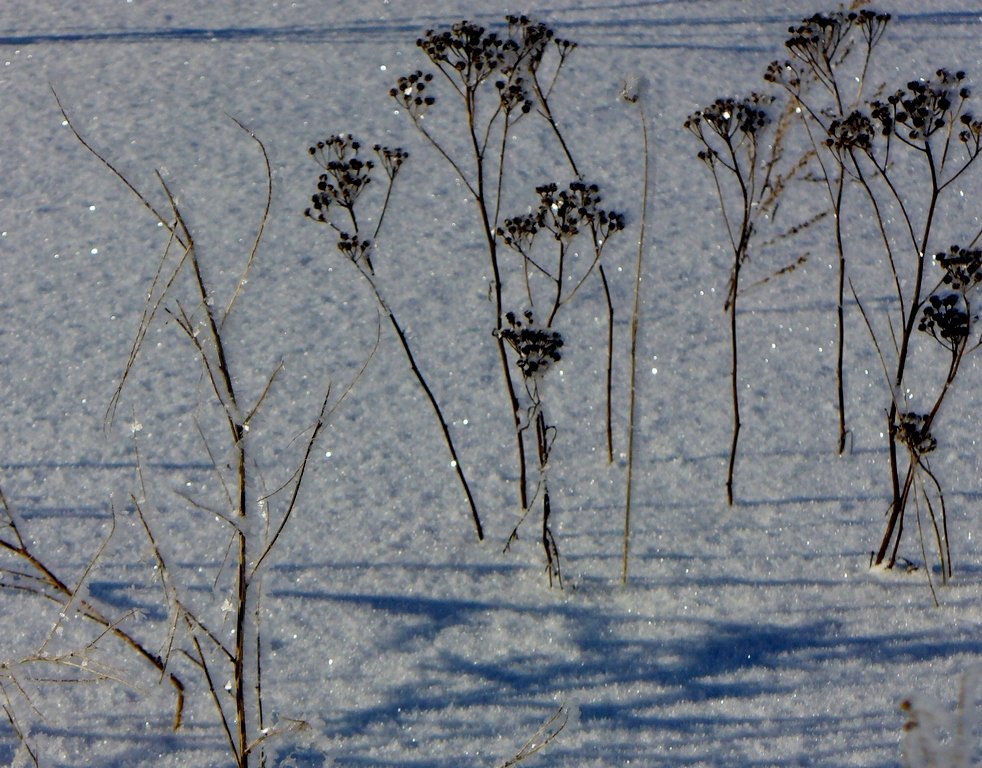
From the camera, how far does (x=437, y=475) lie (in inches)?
98.3

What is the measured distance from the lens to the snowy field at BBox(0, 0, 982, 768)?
6.13 ft

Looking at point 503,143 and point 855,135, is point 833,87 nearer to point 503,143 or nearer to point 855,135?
point 855,135

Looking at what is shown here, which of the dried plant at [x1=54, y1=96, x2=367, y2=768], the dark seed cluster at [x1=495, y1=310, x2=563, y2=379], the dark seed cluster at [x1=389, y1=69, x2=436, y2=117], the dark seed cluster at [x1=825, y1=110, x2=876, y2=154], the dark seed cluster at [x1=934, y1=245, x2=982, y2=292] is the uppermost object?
the dark seed cluster at [x1=389, y1=69, x2=436, y2=117]

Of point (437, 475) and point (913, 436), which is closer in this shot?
point (913, 436)

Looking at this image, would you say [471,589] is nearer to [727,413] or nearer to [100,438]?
[727,413]

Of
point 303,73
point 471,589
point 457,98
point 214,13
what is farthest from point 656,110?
point 471,589

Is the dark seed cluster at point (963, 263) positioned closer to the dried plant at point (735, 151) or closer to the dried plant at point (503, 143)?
the dried plant at point (735, 151)

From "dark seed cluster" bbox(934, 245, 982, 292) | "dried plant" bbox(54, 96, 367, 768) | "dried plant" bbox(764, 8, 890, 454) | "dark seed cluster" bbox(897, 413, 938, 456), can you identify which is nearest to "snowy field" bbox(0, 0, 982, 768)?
"dried plant" bbox(54, 96, 367, 768)

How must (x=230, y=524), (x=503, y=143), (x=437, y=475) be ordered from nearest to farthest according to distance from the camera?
(x=230, y=524) → (x=503, y=143) → (x=437, y=475)

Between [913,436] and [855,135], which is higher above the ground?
[855,135]

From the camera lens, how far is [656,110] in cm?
417

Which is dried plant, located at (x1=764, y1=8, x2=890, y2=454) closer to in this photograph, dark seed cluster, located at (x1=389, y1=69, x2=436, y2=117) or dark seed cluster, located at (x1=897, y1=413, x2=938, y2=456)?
dark seed cluster, located at (x1=897, y1=413, x2=938, y2=456)

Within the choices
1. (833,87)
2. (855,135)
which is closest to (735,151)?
(833,87)

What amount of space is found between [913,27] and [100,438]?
14.0 ft
